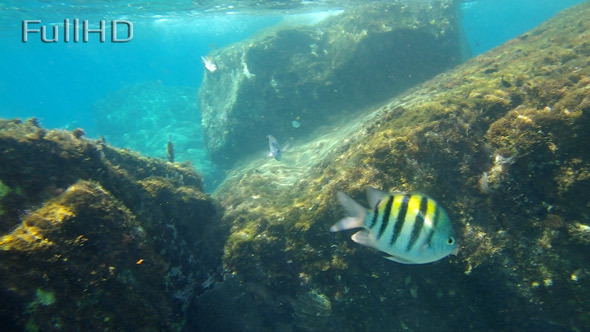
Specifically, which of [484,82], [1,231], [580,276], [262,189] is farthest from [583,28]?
[1,231]

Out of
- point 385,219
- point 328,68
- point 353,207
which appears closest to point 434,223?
point 385,219

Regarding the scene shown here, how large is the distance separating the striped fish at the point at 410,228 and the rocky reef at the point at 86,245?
8.90 feet

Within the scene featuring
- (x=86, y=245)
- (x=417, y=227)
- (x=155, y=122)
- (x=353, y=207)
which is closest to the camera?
(x=417, y=227)

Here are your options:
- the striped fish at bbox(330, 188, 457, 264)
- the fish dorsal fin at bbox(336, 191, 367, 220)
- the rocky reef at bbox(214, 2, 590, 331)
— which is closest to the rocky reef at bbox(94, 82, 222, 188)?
the rocky reef at bbox(214, 2, 590, 331)

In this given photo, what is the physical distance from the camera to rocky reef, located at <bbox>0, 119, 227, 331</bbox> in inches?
102

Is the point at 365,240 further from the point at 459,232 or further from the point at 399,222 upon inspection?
the point at 459,232

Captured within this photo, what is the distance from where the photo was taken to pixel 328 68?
13.8 meters

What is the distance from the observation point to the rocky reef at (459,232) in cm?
362

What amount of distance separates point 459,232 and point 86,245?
4548 mm

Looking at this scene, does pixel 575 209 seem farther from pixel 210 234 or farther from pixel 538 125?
pixel 210 234

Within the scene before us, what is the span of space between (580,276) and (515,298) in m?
0.73

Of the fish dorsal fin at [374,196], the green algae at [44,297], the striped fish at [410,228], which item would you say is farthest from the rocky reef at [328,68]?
the green algae at [44,297]

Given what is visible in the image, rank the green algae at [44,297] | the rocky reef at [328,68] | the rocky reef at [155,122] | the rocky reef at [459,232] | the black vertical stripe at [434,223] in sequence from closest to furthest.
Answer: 1. the black vertical stripe at [434,223]
2. the green algae at [44,297]
3. the rocky reef at [459,232]
4. the rocky reef at [328,68]
5. the rocky reef at [155,122]

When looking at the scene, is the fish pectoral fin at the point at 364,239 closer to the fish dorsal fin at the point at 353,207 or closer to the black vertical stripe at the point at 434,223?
the fish dorsal fin at the point at 353,207
